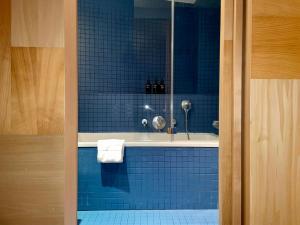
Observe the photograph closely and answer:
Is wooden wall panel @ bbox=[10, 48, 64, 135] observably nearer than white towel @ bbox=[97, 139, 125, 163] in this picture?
Yes

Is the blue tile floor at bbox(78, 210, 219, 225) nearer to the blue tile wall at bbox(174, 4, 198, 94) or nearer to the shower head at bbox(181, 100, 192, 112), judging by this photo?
the shower head at bbox(181, 100, 192, 112)

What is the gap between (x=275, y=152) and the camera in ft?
2.22

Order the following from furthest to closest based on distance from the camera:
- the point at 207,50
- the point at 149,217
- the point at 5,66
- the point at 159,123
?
A: the point at 207,50, the point at 159,123, the point at 149,217, the point at 5,66

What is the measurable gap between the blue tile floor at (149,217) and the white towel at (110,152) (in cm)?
42

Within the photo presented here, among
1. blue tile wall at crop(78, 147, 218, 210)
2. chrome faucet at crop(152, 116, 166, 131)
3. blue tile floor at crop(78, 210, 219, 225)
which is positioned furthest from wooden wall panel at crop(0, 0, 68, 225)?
chrome faucet at crop(152, 116, 166, 131)

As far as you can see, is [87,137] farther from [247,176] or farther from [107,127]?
[247,176]

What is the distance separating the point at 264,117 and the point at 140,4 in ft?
9.42

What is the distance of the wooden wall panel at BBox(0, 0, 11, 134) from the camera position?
66 cm

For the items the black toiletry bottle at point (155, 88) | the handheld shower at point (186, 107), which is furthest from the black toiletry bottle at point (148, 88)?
the handheld shower at point (186, 107)

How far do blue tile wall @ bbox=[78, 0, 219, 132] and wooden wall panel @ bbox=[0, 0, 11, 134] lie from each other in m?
2.48

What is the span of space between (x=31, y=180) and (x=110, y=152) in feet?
5.23

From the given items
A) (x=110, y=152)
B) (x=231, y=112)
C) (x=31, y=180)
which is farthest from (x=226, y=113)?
(x=110, y=152)

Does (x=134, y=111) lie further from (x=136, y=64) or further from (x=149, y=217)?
(x=149, y=217)

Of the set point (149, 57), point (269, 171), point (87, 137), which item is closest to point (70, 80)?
point (269, 171)
